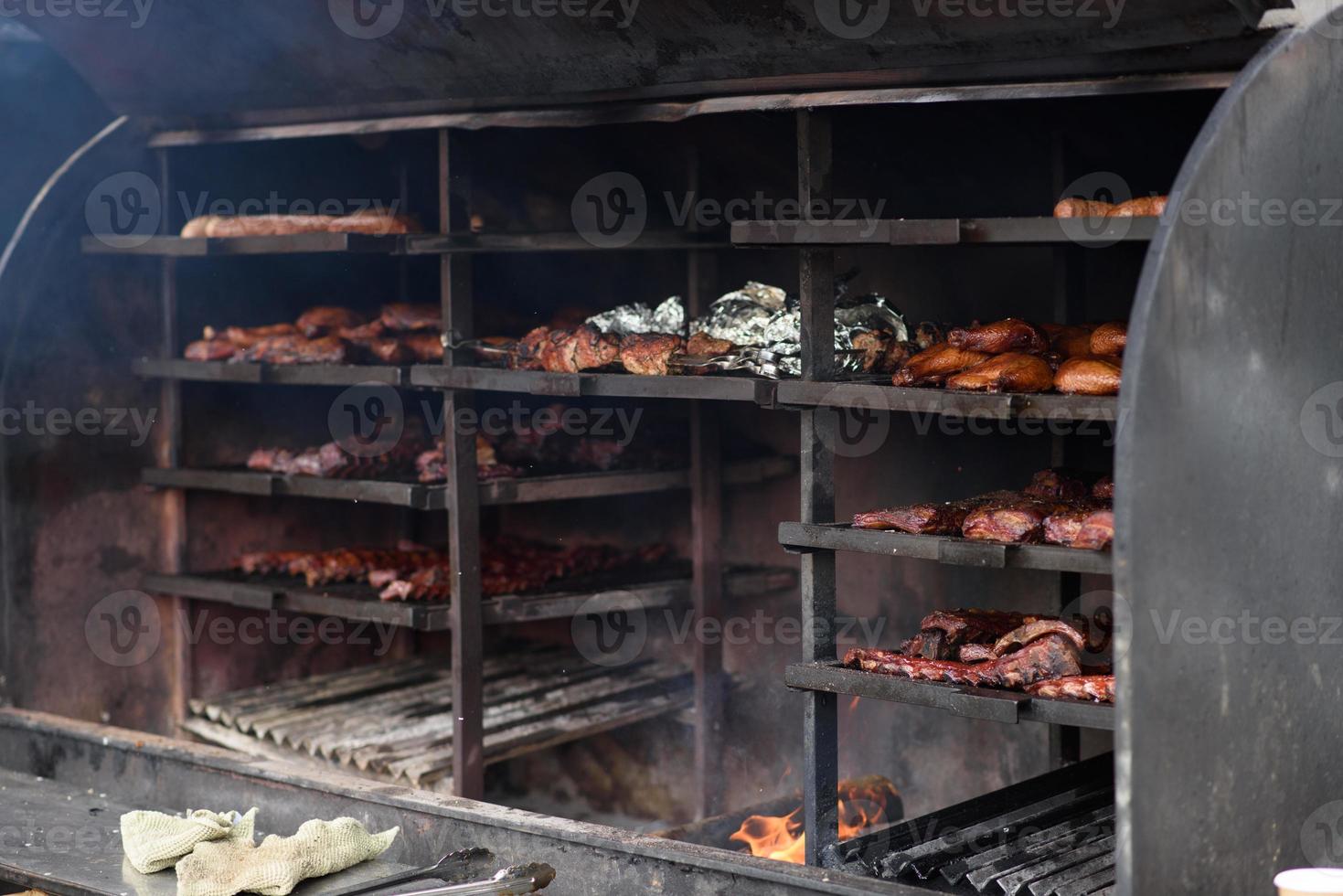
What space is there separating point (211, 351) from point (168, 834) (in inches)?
95.0

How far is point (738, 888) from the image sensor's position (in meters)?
3.45

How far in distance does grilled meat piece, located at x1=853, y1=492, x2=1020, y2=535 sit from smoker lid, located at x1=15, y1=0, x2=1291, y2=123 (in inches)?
41.9

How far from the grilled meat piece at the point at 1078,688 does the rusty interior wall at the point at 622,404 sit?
1372 mm

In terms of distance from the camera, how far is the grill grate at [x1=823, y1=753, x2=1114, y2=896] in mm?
3543

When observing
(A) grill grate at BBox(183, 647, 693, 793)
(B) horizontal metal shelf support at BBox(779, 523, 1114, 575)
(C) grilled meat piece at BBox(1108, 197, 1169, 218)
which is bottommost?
(A) grill grate at BBox(183, 647, 693, 793)

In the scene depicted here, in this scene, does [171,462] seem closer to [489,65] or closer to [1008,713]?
[489,65]

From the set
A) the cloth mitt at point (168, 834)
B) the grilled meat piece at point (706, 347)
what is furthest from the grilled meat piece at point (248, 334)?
the cloth mitt at point (168, 834)

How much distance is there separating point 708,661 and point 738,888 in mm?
Result: 2199

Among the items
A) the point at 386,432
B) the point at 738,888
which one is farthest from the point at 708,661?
the point at 738,888

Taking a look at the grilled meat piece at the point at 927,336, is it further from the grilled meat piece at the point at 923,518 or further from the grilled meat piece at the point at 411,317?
the grilled meat piece at the point at 411,317

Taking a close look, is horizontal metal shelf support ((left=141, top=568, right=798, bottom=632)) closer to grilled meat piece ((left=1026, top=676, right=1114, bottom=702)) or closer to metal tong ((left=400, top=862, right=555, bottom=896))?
metal tong ((left=400, top=862, right=555, bottom=896))

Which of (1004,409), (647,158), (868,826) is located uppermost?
(647,158)

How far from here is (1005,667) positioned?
3.63m

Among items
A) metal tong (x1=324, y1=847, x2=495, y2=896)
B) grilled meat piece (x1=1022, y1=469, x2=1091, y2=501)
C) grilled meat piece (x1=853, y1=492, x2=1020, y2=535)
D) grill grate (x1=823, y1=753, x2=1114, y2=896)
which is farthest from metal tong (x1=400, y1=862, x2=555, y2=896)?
grilled meat piece (x1=1022, y1=469, x2=1091, y2=501)
